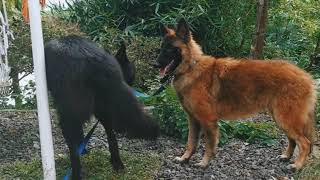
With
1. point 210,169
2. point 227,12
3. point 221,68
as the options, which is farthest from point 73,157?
point 227,12

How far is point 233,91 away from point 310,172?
3.34 feet

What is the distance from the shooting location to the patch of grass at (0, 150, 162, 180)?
4.36 meters

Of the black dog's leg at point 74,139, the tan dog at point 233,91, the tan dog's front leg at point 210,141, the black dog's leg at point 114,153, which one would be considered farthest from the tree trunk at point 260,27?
the black dog's leg at point 74,139

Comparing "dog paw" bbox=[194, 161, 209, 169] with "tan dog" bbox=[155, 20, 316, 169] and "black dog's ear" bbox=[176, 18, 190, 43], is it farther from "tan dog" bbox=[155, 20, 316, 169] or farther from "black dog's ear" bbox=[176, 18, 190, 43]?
"black dog's ear" bbox=[176, 18, 190, 43]

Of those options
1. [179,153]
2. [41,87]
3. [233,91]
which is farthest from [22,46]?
[233,91]

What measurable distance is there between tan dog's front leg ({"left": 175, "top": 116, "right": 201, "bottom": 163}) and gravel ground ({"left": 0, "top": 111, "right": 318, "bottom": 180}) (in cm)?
8

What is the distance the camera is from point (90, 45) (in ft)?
13.3

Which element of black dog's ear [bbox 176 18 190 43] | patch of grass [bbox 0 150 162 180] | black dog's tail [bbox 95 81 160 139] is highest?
black dog's ear [bbox 176 18 190 43]

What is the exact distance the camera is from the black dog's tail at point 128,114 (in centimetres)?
397

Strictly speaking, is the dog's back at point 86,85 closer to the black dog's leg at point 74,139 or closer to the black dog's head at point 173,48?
the black dog's leg at point 74,139

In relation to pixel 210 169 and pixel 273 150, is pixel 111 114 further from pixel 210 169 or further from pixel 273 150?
pixel 273 150

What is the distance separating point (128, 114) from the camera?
4.00 metres

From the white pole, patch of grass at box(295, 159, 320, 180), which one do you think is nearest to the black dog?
the white pole

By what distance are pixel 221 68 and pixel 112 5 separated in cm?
519
